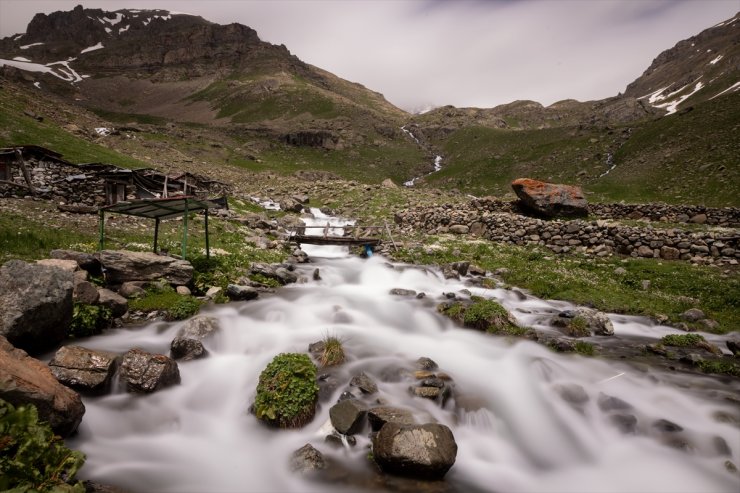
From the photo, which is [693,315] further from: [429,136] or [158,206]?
[429,136]

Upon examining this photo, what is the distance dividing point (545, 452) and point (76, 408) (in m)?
9.63

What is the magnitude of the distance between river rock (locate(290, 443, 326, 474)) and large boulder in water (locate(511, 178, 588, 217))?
95.5 ft

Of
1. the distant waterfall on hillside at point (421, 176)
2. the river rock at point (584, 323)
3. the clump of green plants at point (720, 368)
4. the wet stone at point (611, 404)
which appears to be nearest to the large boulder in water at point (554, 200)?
the river rock at point (584, 323)

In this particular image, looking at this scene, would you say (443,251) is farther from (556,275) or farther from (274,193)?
(274,193)

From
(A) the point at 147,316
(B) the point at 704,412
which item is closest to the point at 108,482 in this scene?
(A) the point at 147,316

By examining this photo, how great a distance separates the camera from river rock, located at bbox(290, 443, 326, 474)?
22.5 ft

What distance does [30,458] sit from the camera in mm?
4855

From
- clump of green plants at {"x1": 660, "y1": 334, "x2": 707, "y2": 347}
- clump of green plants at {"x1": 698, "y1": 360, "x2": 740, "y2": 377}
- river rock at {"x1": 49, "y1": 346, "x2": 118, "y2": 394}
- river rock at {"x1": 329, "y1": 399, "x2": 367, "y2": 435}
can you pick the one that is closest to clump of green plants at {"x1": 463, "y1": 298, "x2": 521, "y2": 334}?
clump of green plants at {"x1": 660, "y1": 334, "x2": 707, "y2": 347}

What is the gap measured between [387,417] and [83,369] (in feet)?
22.8

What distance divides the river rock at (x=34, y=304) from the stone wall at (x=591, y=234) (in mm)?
25289

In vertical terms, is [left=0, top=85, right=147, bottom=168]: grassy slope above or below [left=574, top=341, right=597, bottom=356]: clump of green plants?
above

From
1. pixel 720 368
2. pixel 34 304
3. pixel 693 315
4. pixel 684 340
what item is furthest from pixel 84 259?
pixel 693 315

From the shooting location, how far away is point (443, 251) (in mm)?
24297

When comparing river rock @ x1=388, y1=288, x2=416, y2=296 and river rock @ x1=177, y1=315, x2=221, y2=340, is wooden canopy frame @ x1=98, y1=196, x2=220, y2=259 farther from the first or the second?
river rock @ x1=388, y1=288, x2=416, y2=296
